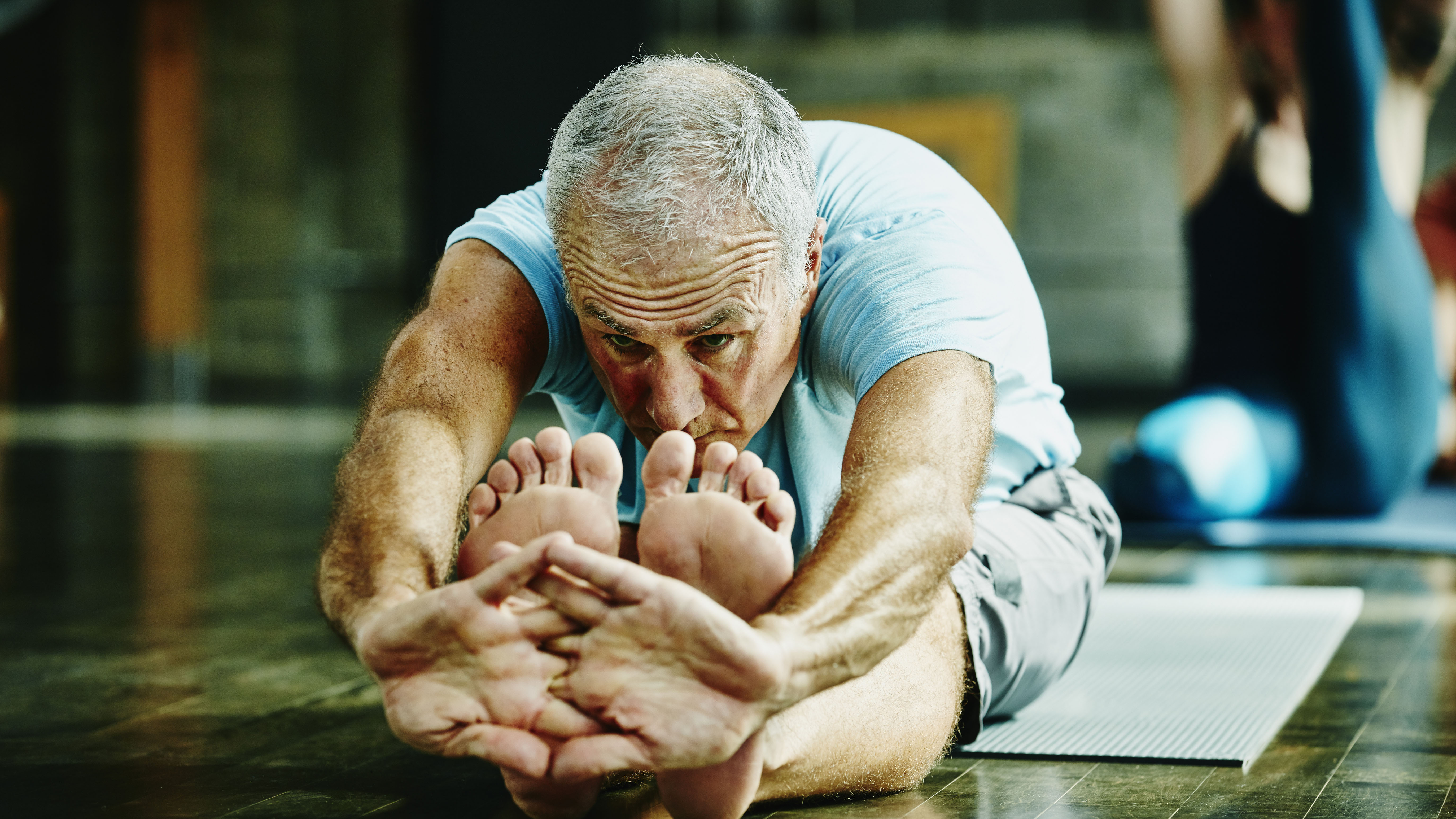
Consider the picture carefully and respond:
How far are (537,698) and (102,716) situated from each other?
88 cm

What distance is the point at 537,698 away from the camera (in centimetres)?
98

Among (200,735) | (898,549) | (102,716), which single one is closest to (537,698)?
(898,549)

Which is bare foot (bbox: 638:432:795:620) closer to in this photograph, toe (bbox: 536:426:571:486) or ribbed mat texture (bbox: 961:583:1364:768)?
toe (bbox: 536:426:571:486)

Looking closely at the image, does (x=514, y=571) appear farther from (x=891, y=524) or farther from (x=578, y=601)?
(x=891, y=524)

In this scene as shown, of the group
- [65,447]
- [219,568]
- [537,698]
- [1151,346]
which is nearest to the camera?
[537,698]

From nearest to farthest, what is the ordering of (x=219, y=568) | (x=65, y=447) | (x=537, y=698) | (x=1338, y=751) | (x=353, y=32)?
(x=537, y=698) < (x=1338, y=751) < (x=219, y=568) < (x=65, y=447) < (x=353, y=32)

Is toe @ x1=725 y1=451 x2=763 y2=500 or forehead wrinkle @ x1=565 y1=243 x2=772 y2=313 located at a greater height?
forehead wrinkle @ x1=565 y1=243 x2=772 y2=313

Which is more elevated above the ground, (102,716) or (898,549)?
(898,549)

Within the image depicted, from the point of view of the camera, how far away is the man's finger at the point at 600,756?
961 millimetres

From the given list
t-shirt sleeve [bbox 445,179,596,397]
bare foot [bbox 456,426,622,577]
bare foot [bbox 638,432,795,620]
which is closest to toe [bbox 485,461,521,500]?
bare foot [bbox 456,426,622,577]

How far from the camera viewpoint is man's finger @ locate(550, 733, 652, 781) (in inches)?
37.9

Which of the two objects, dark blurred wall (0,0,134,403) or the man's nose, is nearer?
the man's nose

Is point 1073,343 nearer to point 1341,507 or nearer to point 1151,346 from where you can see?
point 1151,346

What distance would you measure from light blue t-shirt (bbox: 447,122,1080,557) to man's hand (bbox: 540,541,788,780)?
0.38m
